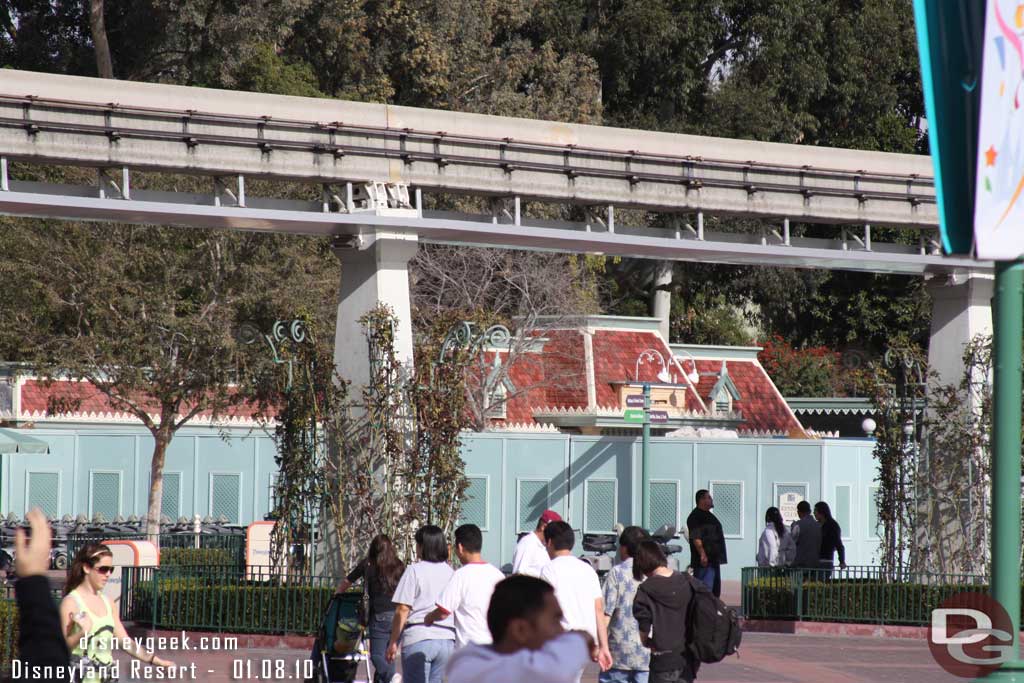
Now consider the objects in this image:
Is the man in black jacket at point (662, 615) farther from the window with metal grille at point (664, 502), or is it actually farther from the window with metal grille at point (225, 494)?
the window with metal grille at point (225, 494)

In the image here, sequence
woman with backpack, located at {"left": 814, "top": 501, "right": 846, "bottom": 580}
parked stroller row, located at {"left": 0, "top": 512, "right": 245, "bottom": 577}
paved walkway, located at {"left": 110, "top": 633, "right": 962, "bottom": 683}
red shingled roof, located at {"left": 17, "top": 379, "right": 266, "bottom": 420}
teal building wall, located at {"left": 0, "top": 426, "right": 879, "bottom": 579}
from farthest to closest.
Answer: red shingled roof, located at {"left": 17, "top": 379, "right": 266, "bottom": 420} → parked stroller row, located at {"left": 0, "top": 512, "right": 245, "bottom": 577} → teal building wall, located at {"left": 0, "top": 426, "right": 879, "bottom": 579} → woman with backpack, located at {"left": 814, "top": 501, "right": 846, "bottom": 580} → paved walkway, located at {"left": 110, "top": 633, "right": 962, "bottom": 683}

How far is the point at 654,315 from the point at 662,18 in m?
9.15

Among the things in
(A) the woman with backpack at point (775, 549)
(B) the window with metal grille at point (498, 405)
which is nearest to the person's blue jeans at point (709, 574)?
(A) the woman with backpack at point (775, 549)

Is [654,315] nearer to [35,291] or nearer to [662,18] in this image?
[662,18]

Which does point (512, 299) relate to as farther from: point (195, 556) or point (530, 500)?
point (195, 556)

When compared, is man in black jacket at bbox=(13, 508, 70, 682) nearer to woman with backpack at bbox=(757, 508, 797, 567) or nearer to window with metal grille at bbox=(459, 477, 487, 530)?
woman with backpack at bbox=(757, 508, 797, 567)

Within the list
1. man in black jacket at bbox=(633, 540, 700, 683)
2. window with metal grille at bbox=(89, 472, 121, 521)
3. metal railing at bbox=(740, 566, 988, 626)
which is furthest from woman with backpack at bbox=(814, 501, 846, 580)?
window with metal grille at bbox=(89, 472, 121, 521)

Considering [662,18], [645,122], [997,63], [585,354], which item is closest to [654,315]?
[645,122]

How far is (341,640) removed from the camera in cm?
1213

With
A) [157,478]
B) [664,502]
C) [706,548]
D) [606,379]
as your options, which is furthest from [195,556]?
[606,379]

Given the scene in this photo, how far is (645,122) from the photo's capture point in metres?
43.9

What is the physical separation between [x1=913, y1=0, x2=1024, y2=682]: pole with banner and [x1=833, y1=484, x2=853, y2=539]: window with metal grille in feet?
84.0

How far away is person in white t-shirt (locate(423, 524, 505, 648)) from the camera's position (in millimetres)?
9297

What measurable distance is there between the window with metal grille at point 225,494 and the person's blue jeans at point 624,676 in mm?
23263
